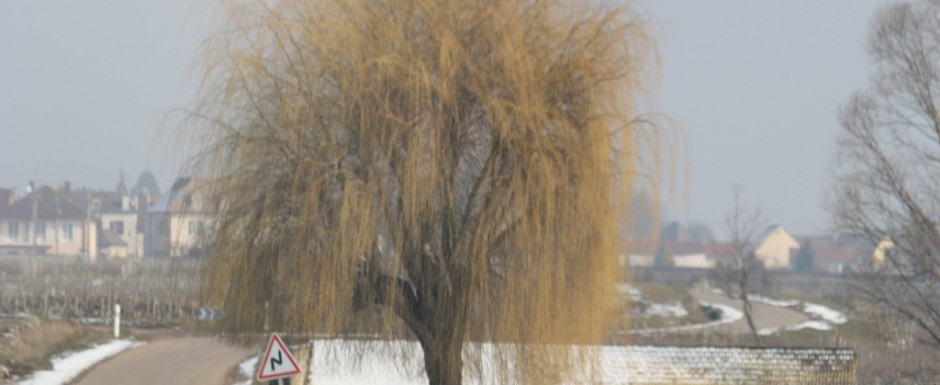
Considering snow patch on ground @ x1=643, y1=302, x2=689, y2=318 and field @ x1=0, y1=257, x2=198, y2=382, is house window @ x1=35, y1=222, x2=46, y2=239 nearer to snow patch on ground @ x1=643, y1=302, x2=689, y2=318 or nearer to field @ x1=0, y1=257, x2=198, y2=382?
field @ x1=0, y1=257, x2=198, y2=382

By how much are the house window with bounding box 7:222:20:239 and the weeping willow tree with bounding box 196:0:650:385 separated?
103m

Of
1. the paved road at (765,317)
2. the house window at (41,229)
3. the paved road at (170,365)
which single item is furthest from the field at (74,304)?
the house window at (41,229)

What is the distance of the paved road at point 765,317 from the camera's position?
48.7 metres

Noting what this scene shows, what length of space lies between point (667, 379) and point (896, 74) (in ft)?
30.3

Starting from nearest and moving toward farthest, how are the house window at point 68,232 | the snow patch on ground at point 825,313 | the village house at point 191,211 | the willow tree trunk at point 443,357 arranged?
the village house at point 191,211, the willow tree trunk at point 443,357, the snow patch on ground at point 825,313, the house window at point 68,232

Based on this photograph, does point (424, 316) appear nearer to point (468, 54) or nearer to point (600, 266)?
point (600, 266)

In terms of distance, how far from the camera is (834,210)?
29.7m

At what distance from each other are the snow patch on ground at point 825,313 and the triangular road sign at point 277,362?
3729cm

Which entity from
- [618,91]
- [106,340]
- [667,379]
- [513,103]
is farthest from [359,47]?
[106,340]

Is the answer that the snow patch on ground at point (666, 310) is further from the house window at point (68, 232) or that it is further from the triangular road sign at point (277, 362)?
the house window at point (68, 232)

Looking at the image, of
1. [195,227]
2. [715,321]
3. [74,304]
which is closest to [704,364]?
[195,227]

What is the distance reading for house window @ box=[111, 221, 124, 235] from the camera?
132875mm

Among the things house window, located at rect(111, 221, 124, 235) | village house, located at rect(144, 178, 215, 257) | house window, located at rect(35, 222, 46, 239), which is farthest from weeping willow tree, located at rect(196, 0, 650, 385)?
house window, located at rect(111, 221, 124, 235)

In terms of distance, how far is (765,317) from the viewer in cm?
5425
